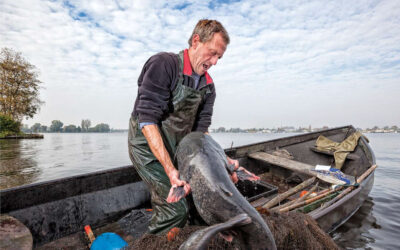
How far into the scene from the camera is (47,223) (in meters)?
3.50

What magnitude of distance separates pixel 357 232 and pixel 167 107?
6.15 meters

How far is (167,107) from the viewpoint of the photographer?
8.23ft

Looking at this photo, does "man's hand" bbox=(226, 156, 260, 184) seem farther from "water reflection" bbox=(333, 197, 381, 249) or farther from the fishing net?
"water reflection" bbox=(333, 197, 381, 249)

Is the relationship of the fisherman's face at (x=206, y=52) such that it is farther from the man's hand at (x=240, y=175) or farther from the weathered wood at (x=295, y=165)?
the weathered wood at (x=295, y=165)

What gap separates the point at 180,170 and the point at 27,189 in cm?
300

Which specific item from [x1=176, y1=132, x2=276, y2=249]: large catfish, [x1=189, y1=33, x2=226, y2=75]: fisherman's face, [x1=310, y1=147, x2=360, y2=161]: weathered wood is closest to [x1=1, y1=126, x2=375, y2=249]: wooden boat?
[x1=176, y1=132, x2=276, y2=249]: large catfish

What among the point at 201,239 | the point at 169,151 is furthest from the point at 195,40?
the point at 201,239

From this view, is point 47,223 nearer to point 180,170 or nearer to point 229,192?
point 180,170

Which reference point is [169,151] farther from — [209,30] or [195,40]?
[209,30]

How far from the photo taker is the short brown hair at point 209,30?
2.42 m

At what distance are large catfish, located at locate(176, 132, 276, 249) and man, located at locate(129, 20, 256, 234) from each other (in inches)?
12.5

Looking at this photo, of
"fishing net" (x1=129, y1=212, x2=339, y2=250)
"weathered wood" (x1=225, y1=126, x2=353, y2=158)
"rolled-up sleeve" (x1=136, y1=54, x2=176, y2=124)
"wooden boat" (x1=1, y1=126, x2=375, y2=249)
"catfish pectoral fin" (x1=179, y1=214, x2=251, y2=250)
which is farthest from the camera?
"weathered wood" (x1=225, y1=126, x2=353, y2=158)

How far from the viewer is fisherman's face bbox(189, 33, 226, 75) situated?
2.46 metres

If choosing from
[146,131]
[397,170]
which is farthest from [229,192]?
[397,170]
